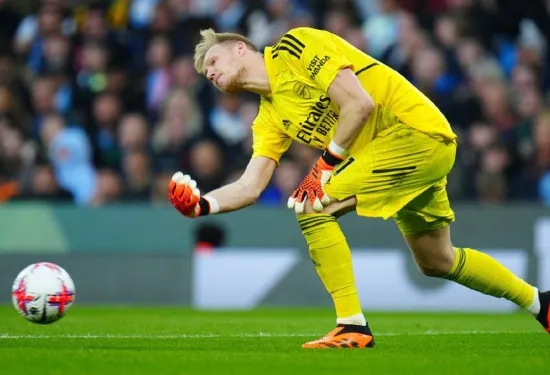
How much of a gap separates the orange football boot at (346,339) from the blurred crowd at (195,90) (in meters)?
6.53

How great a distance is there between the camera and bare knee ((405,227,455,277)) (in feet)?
24.4

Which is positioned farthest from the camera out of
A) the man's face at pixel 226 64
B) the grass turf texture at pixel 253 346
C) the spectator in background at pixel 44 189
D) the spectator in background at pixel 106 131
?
the spectator in background at pixel 106 131

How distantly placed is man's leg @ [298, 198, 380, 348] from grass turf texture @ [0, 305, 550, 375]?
23 cm

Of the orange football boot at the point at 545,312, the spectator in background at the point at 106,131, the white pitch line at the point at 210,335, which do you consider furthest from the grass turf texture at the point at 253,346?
the spectator in background at the point at 106,131

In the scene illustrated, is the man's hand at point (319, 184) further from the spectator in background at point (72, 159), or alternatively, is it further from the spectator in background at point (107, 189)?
the spectator in background at point (72, 159)

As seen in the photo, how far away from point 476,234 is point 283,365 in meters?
7.48

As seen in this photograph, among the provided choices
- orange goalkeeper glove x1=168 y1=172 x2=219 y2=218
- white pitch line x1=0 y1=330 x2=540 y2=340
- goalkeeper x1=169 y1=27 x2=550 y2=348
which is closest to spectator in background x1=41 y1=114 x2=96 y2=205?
white pitch line x1=0 y1=330 x2=540 y2=340

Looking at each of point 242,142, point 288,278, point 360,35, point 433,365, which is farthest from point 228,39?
point 360,35

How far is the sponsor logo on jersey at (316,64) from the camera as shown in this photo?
6.89 meters

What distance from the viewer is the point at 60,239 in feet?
43.1

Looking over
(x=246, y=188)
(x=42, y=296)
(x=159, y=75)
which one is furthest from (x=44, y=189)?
(x=246, y=188)

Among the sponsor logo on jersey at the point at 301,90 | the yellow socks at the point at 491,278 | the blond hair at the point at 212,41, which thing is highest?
the blond hair at the point at 212,41

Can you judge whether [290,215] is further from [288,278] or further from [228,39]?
[228,39]

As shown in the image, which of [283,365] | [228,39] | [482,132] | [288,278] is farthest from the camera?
[482,132]
